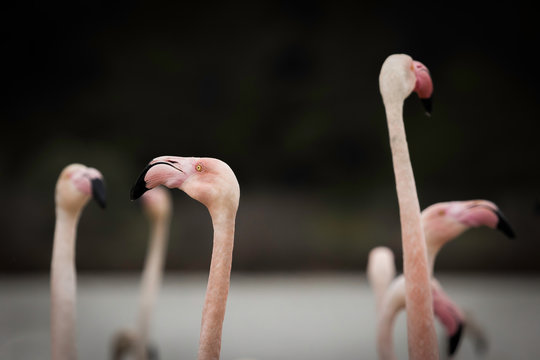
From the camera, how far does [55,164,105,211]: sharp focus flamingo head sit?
4.50 ft

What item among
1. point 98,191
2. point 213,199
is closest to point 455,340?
point 213,199

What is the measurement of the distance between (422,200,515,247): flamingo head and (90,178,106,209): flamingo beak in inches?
30.7

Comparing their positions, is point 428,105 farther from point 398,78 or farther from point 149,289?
point 149,289

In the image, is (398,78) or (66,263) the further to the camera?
(66,263)

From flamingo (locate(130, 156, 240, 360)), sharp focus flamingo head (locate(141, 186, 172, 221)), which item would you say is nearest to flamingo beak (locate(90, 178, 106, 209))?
flamingo (locate(130, 156, 240, 360))

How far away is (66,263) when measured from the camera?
4.71 feet

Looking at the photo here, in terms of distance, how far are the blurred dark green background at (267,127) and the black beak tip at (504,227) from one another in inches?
135

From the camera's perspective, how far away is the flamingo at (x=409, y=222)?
1232 millimetres

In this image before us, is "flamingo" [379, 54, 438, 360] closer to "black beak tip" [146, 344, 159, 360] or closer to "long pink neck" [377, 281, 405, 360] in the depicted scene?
"long pink neck" [377, 281, 405, 360]

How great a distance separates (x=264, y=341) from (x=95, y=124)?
280cm

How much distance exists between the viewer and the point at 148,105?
5.34 metres

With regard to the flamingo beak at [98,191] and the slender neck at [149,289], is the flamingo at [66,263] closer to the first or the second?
the flamingo beak at [98,191]

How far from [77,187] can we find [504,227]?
972mm

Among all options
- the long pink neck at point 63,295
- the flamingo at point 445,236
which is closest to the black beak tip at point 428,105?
the flamingo at point 445,236
